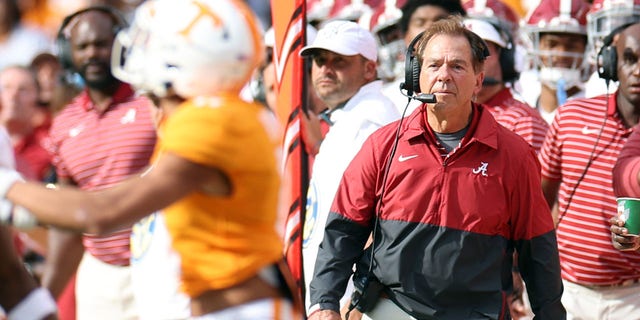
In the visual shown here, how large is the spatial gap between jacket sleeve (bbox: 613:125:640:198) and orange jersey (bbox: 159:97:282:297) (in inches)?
82.8

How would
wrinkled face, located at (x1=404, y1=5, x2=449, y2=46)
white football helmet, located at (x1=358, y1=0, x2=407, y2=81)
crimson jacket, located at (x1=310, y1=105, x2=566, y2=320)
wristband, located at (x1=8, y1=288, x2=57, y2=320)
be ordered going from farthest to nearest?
white football helmet, located at (x1=358, y1=0, x2=407, y2=81)
wrinkled face, located at (x1=404, y1=5, x2=449, y2=46)
crimson jacket, located at (x1=310, y1=105, x2=566, y2=320)
wristband, located at (x1=8, y1=288, x2=57, y2=320)

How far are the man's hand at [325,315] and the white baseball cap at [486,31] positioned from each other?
2.82m

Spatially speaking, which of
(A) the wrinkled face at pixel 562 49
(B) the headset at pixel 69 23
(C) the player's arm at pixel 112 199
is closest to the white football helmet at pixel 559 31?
(A) the wrinkled face at pixel 562 49

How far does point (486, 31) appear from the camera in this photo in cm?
742

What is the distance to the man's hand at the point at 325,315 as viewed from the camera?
4.94 m

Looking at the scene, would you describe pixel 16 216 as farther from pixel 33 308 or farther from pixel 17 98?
pixel 17 98

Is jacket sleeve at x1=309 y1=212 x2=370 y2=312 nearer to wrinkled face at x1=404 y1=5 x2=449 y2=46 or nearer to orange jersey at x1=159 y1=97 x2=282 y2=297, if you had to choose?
orange jersey at x1=159 y1=97 x2=282 y2=297

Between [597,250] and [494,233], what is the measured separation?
5.02 feet

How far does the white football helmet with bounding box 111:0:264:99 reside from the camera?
3787 millimetres

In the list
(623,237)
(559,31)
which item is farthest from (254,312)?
(559,31)

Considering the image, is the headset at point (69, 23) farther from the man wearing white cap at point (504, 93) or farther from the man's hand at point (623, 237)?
the man's hand at point (623, 237)

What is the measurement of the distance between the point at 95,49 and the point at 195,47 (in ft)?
10.2

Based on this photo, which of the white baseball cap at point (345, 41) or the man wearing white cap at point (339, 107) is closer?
the man wearing white cap at point (339, 107)

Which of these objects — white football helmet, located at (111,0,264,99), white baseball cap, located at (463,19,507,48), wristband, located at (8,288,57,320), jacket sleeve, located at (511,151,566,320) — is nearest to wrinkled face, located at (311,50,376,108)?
white baseball cap, located at (463,19,507,48)
